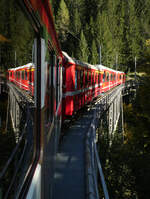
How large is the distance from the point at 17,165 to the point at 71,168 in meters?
5.39

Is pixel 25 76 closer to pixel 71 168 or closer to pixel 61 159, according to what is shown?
pixel 71 168

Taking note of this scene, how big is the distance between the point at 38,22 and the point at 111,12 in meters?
75.7

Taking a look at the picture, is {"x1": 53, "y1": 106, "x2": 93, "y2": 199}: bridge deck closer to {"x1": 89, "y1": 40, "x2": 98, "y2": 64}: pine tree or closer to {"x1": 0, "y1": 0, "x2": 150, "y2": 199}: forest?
{"x1": 0, "y1": 0, "x2": 150, "y2": 199}: forest

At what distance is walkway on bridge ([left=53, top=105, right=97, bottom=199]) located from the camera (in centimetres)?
547

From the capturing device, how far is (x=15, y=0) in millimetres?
1261

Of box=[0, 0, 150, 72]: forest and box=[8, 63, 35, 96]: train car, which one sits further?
box=[0, 0, 150, 72]: forest

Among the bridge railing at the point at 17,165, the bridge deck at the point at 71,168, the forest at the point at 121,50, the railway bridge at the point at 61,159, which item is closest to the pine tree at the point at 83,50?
the forest at the point at 121,50

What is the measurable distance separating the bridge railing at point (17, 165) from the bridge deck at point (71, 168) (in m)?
3.64

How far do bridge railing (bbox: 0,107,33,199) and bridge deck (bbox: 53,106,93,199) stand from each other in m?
3.64

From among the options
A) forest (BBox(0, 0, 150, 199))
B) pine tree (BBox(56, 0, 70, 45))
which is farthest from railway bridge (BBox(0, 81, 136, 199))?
pine tree (BBox(56, 0, 70, 45))

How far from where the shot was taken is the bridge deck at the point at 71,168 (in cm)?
547

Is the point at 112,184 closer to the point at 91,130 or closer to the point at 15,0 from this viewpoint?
the point at 91,130

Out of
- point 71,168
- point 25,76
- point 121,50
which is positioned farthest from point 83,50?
point 25,76

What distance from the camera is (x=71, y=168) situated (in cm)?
666
